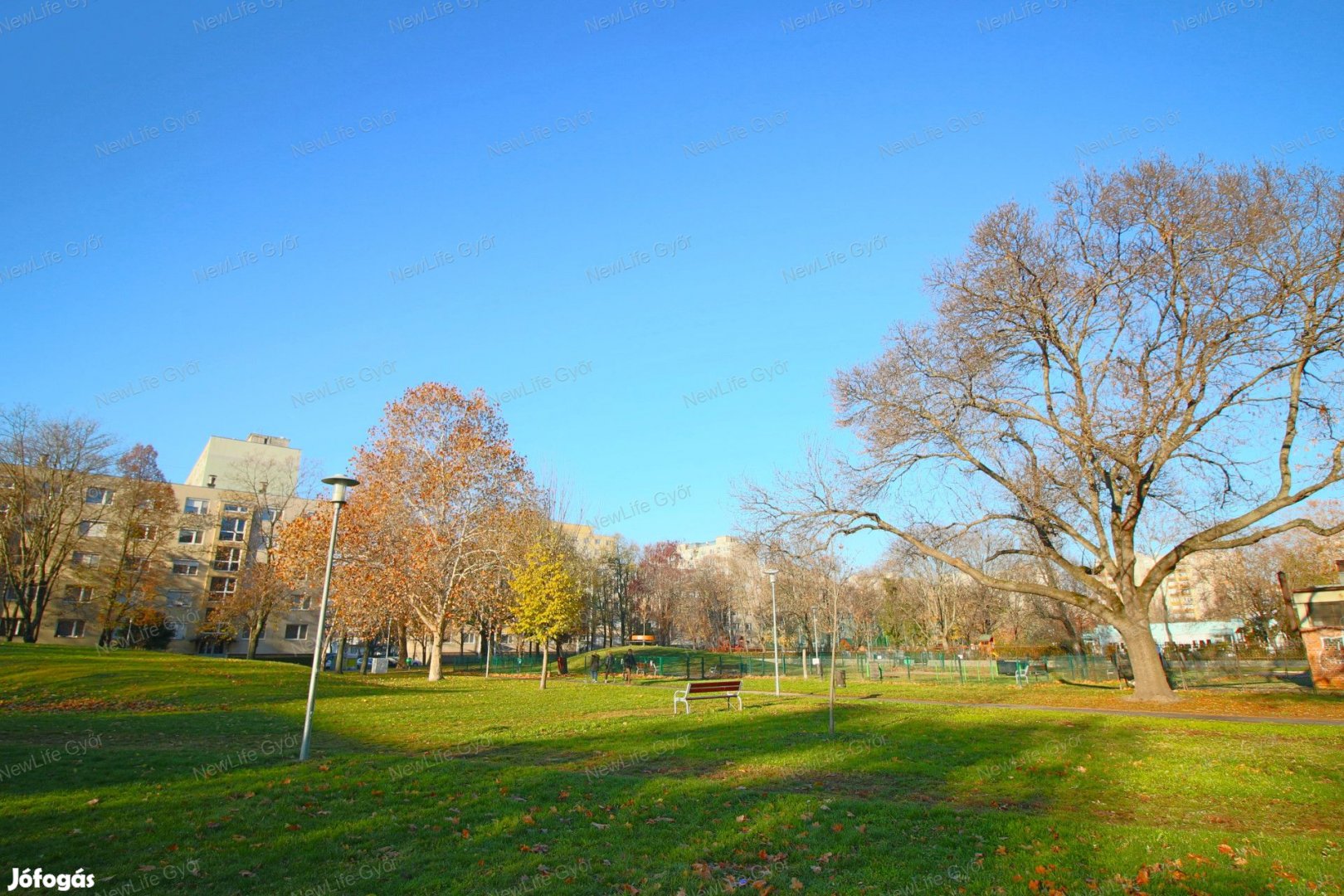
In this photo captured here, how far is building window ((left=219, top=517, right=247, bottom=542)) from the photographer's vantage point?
65875mm

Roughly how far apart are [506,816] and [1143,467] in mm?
20399

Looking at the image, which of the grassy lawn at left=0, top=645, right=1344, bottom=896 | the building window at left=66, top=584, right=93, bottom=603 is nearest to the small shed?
the grassy lawn at left=0, top=645, right=1344, bottom=896

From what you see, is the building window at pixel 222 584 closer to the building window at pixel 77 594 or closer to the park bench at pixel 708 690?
the building window at pixel 77 594

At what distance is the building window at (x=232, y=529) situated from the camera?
65.9 m

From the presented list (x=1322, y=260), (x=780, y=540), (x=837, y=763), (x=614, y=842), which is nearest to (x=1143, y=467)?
(x=1322, y=260)

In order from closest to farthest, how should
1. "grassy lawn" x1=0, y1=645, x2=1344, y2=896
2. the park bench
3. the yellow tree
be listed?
"grassy lawn" x1=0, y1=645, x2=1344, y2=896 < the park bench < the yellow tree

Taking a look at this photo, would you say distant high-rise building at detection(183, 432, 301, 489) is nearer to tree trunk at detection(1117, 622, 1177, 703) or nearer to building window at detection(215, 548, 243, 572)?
building window at detection(215, 548, 243, 572)

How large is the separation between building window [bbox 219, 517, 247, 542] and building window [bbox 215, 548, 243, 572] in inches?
53.2

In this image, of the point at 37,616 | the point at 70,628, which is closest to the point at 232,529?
the point at 70,628

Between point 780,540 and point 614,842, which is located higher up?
point 780,540

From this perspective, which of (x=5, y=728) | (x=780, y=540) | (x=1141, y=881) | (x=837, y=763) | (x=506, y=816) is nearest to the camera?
(x=1141, y=881)

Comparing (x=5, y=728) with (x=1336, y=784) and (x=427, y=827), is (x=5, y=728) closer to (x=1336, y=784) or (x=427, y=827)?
(x=427, y=827)

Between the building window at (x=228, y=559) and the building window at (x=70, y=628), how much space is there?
33.3 ft

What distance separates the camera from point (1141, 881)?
6.08 metres
